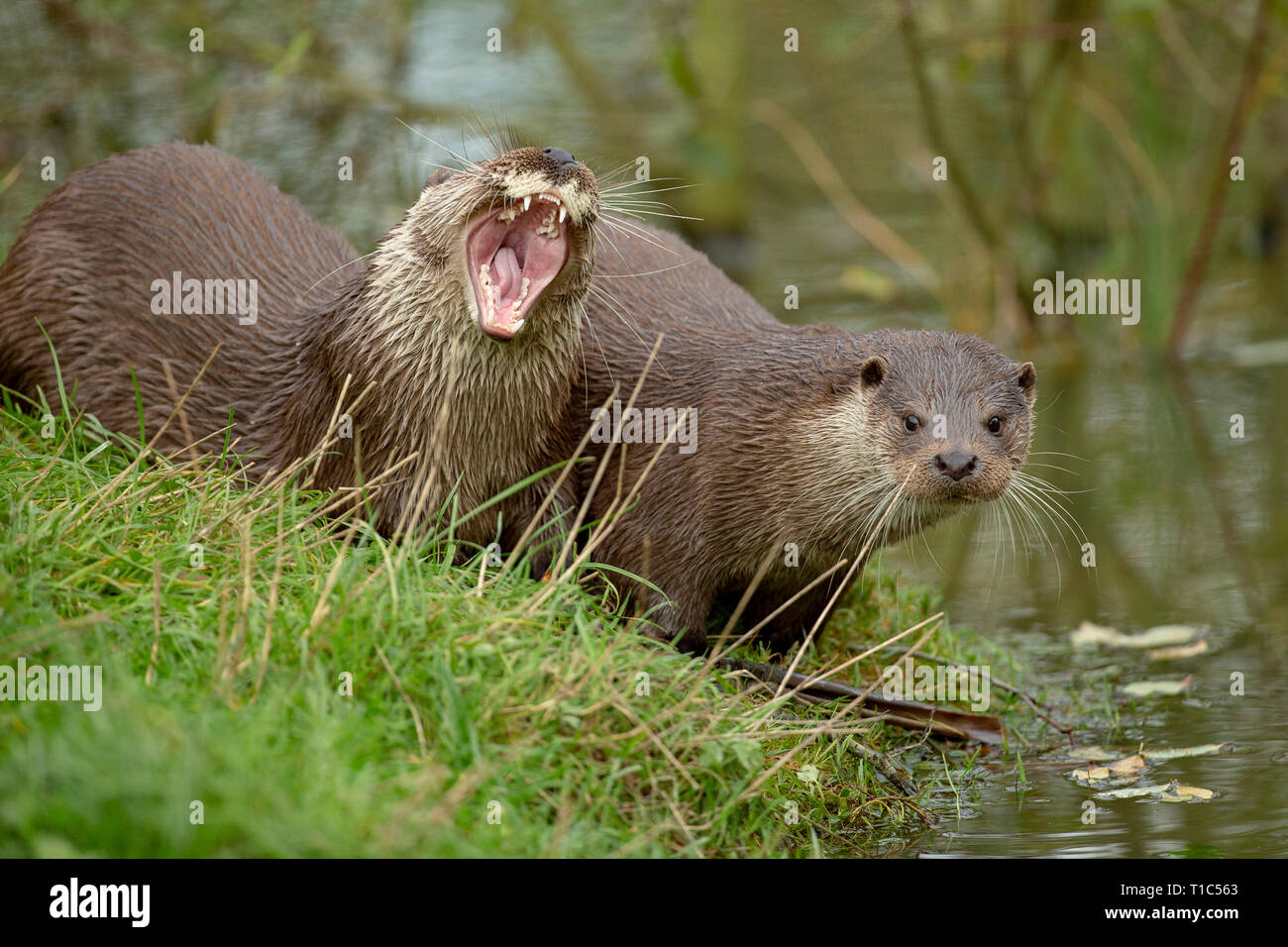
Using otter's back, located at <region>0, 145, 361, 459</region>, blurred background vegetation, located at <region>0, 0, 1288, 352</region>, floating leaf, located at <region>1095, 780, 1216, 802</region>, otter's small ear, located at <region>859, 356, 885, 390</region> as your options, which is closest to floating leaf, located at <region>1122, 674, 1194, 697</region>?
floating leaf, located at <region>1095, 780, 1216, 802</region>

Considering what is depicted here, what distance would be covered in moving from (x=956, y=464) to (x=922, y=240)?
5740 mm

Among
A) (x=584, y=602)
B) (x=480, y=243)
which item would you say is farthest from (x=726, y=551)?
(x=480, y=243)

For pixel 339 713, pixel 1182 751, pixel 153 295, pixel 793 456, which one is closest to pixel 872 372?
pixel 793 456

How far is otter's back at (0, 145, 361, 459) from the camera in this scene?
3.62m

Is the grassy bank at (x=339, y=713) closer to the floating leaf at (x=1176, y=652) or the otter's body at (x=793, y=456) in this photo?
the otter's body at (x=793, y=456)

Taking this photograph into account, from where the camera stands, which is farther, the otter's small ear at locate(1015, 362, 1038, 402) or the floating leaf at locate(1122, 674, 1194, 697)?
the floating leaf at locate(1122, 674, 1194, 697)

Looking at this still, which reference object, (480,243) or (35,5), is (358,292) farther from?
(35,5)

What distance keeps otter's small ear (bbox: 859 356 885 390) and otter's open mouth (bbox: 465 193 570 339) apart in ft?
2.21

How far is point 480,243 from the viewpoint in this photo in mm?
3215

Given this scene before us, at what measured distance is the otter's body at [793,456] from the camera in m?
3.32

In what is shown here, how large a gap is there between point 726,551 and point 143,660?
1322mm

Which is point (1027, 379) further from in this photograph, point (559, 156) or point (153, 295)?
point (153, 295)

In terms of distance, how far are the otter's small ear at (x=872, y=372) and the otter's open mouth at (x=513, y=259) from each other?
2.21 ft

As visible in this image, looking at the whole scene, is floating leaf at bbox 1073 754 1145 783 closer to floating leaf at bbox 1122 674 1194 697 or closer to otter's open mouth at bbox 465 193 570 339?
floating leaf at bbox 1122 674 1194 697
